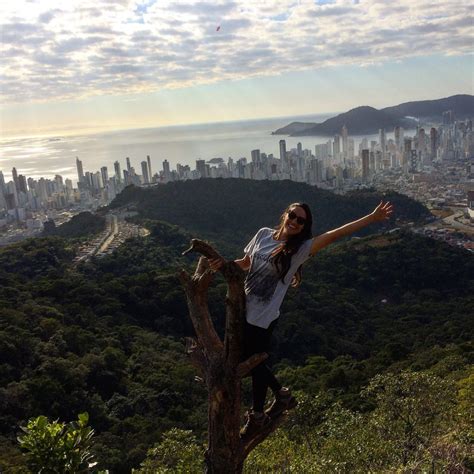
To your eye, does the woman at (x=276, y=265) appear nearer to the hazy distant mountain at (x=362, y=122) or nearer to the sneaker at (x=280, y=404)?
the sneaker at (x=280, y=404)

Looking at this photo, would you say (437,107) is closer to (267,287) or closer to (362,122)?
(362,122)

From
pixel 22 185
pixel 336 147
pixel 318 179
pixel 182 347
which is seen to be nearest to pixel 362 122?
pixel 336 147

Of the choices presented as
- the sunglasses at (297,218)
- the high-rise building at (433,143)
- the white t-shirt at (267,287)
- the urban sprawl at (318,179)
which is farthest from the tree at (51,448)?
the high-rise building at (433,143)

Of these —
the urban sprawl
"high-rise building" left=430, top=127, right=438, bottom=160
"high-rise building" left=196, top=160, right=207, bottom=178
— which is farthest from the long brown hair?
"high-rise building" left=430, top=127, right=438, bottom=160

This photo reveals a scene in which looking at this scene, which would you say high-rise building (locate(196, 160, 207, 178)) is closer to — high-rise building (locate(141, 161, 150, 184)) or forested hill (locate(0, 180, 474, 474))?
high-rise building (locate(141, 161, 150, 184))

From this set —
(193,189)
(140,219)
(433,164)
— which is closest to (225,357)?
(140,219)

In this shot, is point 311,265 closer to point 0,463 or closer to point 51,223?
point 0,463
